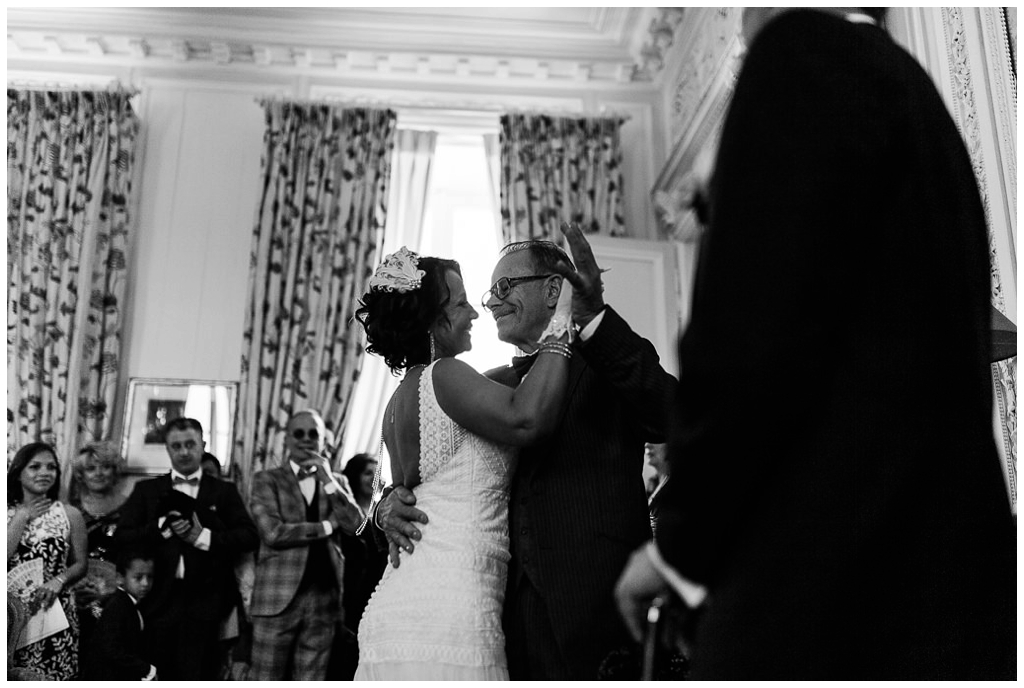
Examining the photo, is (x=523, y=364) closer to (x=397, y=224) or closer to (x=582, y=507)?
(x=582, y=507)

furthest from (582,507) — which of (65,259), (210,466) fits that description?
(65,259)

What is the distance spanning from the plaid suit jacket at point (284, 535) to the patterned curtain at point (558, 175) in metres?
2.77

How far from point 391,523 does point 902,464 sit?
52.7 inches

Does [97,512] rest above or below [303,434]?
below

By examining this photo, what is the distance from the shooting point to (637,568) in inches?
45.5

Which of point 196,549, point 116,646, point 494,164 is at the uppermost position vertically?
point 494,164

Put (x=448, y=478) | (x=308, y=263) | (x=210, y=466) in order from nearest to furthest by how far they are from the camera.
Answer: (x=448, y=478)
(x=210, y=466)
(x=308, y=263)

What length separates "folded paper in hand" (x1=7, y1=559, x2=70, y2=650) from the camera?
4.74m

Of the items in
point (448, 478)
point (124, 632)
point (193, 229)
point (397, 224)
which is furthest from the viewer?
point (397, 224)

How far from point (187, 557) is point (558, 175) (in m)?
4.02

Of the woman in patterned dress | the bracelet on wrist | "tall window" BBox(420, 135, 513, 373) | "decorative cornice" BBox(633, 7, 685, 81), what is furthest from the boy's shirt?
"decorative cornice" BBox(633, 7, 685, 81)

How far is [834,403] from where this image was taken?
1.14 meters

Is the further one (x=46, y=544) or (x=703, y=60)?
(x=703, y=60)

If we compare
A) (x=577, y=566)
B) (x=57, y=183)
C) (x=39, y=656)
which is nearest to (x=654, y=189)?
(x=57, y=183)
